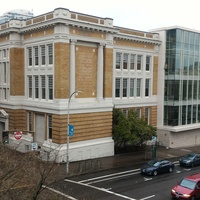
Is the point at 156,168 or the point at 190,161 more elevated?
the point at 156,168

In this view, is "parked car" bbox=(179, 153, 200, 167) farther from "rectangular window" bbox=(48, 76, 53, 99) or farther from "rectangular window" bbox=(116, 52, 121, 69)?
"rectangular window" bbox=(48, 76, 53, 99)

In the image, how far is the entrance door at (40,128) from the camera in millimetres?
36938

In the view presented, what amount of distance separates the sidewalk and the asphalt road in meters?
1.24

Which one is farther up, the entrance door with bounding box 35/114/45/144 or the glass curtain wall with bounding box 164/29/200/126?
the glass curtain wall with bounding box 164/29/200/126

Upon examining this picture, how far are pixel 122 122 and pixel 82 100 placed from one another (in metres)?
5.90

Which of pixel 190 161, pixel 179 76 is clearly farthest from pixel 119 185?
pixel 179 76

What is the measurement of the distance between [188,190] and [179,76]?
976 inches

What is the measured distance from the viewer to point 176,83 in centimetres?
4444

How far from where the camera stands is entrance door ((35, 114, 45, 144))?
36938 mm

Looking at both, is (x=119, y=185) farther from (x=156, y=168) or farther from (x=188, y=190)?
(x=188, y=190)

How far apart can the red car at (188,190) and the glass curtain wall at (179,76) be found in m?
21.8

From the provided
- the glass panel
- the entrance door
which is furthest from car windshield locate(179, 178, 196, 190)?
the glass panel

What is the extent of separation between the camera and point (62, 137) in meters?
33.3

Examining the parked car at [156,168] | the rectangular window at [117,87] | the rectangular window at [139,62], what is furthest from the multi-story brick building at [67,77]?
the parked car at [156,168]
